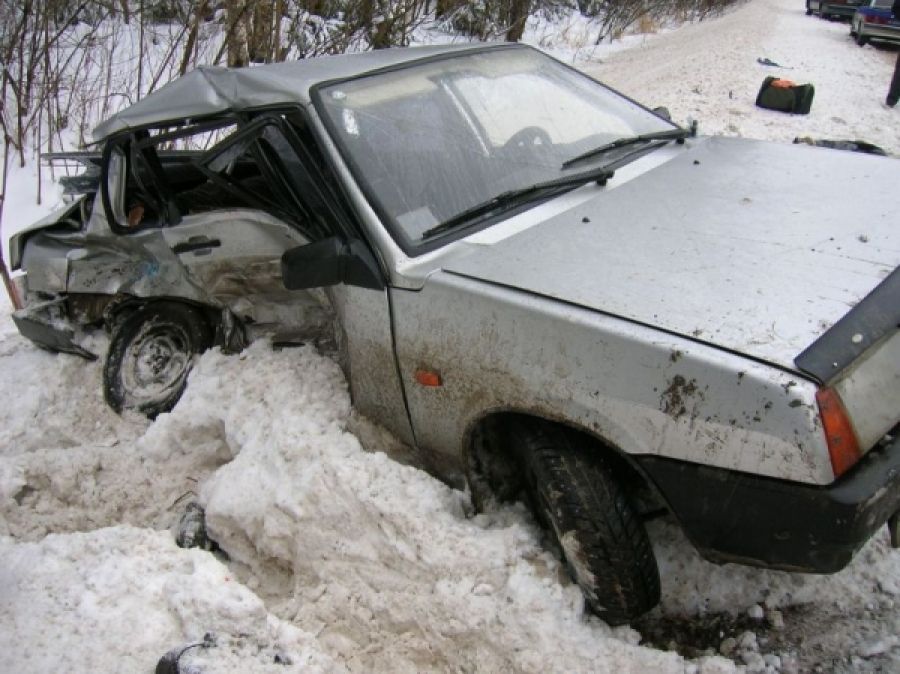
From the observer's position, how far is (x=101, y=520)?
10.3ft

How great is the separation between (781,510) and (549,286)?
33.1 inches

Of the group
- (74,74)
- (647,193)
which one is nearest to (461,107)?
(647,193)

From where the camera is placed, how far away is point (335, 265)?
2.57 metres

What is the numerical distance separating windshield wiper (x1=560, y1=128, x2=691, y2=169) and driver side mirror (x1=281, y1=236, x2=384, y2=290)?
905 mm

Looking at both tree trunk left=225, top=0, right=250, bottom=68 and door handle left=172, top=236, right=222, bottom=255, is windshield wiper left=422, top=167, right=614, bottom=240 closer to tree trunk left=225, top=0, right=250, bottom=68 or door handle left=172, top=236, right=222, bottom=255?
door handle left=172, top=236, right=222, bottom=255

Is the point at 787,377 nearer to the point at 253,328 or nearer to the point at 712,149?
the point at 712,149

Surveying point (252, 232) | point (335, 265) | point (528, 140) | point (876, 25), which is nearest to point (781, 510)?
point (335, 265)

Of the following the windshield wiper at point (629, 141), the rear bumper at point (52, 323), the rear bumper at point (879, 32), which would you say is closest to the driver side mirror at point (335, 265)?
the windshield wiper at point (629, 141)

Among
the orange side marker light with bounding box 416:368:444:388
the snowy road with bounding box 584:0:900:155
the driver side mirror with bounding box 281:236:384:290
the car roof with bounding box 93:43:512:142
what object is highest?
the car roof with bounding box 93:43:512:142

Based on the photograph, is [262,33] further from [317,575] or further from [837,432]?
[837,432]

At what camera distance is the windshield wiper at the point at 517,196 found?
2637mm

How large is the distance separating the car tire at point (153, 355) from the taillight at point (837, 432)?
2.82 m

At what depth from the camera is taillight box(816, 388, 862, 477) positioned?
5.90ft

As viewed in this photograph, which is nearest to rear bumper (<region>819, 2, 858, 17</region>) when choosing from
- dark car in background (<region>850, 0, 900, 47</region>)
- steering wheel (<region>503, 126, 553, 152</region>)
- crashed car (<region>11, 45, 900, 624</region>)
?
dark car in background (<region>850, 0, 900, 47</region>)
